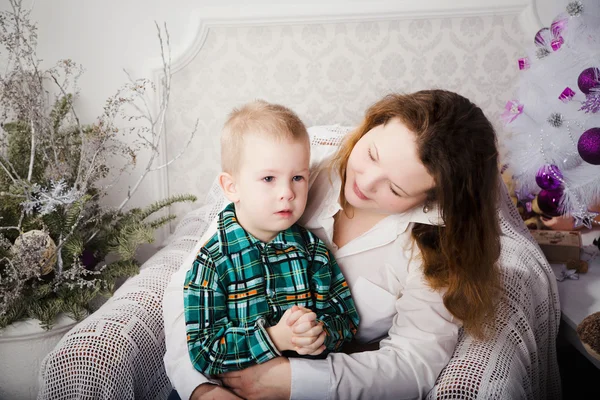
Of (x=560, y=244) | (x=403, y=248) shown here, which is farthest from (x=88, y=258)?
(x=560, y=244)

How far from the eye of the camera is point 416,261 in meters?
1.35

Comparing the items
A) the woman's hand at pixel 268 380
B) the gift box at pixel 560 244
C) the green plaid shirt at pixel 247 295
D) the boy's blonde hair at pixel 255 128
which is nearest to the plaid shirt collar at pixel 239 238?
the green plaid shirt at pixel 247 295

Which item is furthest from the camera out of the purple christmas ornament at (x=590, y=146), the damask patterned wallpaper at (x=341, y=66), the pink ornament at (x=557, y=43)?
the damask patterned wallpaper at (x=341, y=66)

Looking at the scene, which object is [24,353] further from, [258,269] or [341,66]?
[341,66]

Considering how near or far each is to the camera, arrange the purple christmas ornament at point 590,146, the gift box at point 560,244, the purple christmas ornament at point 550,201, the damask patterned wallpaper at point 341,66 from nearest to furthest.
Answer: the purple christmas ornament at point 590,146 < the purple christmas ornament at point 550,201 < the gift box at point 560,244 < the damask patterned wallpaper at point 341,66

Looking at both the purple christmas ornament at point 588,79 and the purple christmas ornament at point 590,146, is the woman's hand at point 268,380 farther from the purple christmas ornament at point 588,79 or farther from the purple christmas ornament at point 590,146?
the purple christmas ornament at point 588,79

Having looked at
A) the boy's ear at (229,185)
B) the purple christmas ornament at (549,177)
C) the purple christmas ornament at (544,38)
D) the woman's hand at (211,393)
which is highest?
the purple christmas ornament at (544,38)

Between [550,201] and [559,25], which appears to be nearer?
[559,25]

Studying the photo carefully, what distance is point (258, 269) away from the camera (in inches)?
47.9

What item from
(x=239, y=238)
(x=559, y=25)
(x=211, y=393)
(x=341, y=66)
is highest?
(x=559, y=25)

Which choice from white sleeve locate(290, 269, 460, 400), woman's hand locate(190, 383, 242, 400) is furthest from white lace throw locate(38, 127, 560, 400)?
woman's hand locate(190, 383, 242, 400)

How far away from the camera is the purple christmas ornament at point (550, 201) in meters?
2.03

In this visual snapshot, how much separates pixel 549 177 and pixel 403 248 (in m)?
0.94

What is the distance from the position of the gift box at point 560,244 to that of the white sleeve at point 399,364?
1.26 meters
